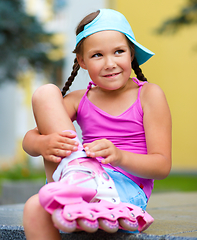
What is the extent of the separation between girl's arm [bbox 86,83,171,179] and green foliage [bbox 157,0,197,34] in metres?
5.70

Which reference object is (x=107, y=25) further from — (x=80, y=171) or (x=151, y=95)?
(x=80, y=171)

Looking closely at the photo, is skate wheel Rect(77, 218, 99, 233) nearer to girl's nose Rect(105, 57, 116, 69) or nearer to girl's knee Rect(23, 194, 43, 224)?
girl's knee Rect(23, 194, 43, 224)

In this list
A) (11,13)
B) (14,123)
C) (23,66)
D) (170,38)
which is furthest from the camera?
(14,123)

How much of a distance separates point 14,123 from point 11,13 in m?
5.00

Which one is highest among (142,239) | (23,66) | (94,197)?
(23,66)

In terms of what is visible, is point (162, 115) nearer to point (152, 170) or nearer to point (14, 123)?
point (152, 170)

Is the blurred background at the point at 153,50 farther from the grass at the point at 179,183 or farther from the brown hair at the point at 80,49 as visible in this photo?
the brown hair at the point at 80,49

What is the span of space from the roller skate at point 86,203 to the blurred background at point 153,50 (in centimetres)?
293

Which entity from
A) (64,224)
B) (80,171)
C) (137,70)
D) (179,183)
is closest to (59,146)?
(80,171)

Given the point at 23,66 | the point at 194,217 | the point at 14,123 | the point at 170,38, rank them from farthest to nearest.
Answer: the point at 14,123 < the point at 23,66 < the point at 170,38 < the point at 194,217

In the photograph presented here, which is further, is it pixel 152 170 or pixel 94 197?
pixel 152 170

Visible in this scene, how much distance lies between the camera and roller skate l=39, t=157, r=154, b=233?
3.70 ft

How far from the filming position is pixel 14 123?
46.0 feet

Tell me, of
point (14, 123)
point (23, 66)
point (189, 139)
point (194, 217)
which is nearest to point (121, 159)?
point (194, 217)
